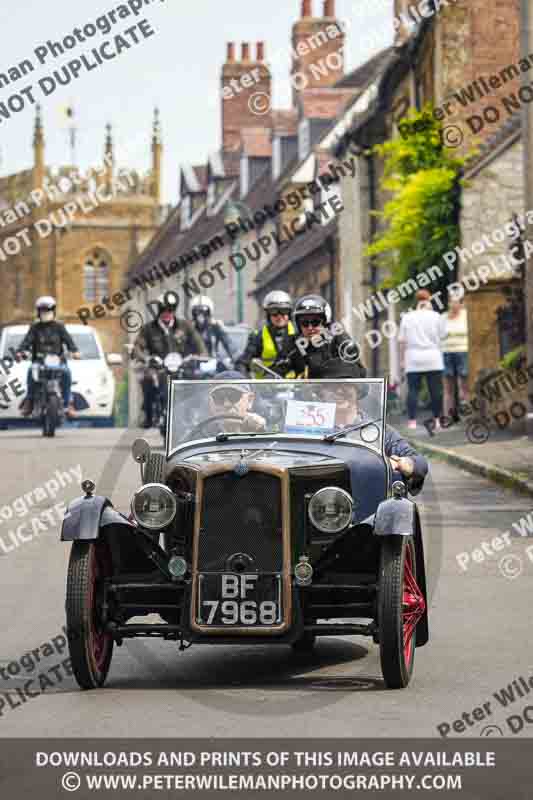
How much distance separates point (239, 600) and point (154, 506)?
58 cm

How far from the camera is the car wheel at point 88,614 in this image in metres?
7.30

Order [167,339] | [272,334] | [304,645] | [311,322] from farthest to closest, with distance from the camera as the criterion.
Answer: [167,339], [272,334], [311,322], [304,645]

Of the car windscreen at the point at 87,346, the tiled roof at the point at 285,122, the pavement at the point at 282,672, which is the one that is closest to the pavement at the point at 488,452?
the pavement at the point at 282,672

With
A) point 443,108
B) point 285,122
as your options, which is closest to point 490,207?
point 443,108

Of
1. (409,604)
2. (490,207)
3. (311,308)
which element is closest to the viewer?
(409,604)

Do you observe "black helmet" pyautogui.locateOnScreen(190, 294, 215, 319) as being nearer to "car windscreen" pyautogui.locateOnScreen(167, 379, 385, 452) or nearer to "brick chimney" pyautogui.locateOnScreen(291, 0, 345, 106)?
"car windscreen" pyautogui.locateOnScreen(167, 379, 385, 452)

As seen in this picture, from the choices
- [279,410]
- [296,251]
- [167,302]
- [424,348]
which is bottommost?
[279,410]

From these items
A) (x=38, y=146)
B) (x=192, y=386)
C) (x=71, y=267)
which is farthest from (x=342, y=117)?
(x=38, y=146)

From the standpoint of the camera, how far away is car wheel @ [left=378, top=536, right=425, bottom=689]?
23.7 feet

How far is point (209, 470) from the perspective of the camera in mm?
7594

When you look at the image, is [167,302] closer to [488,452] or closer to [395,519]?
[488,452]

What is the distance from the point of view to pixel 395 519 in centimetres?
740

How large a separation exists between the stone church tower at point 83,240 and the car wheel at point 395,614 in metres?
116

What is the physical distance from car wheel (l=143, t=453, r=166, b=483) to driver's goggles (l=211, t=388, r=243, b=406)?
38 cm
